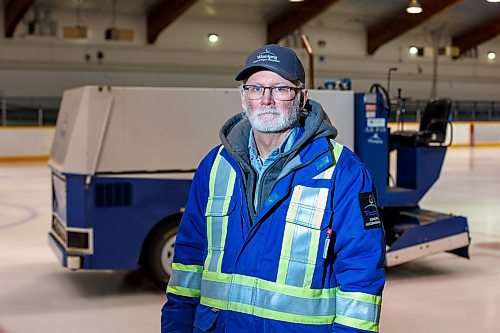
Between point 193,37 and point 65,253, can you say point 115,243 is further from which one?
point 193,37

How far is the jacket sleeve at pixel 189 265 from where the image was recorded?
215 centimetres

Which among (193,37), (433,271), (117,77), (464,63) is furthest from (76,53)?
(433,271)

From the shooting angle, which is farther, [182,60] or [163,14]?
[182,60]

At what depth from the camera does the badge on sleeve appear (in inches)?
76.4

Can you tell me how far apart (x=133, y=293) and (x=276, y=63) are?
3930 mm

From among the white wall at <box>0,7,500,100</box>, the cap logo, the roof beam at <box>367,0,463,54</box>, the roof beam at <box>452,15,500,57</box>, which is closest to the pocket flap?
the cap logo

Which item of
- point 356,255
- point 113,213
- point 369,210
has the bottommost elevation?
point 113,213

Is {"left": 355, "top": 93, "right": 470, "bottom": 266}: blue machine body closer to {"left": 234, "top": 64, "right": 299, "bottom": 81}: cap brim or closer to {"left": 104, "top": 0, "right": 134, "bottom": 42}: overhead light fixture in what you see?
{"left": 234, "top": 64, "right": 299, "bottom": 81}: cap brim

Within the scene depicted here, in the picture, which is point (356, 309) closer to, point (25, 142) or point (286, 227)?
point (286, 227)

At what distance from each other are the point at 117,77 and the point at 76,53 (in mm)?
1341

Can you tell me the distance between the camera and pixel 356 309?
75.5 inches

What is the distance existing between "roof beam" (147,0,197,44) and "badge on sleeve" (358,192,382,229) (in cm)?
1908

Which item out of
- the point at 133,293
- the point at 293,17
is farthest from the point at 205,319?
the point at 293,17

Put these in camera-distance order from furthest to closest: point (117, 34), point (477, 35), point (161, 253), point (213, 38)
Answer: point (477, 35), point (213, 38), point (117, 34), point (161, 253)
